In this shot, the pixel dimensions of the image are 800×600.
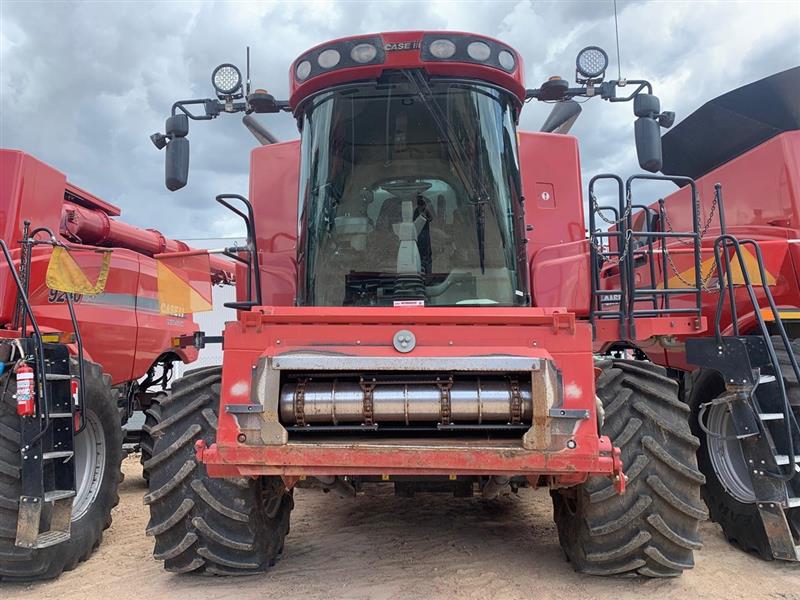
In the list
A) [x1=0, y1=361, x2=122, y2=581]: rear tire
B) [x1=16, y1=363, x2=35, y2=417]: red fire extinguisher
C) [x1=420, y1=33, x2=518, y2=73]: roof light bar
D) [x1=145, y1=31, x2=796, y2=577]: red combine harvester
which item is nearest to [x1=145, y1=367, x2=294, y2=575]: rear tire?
[x1=145, y1=31, x2=796, y2=577]: red combine harvester

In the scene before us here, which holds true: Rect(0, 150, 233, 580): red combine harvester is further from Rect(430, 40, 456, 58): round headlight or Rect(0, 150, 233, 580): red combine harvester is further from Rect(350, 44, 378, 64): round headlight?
Rect(430, 40, 456, 58): round headlight

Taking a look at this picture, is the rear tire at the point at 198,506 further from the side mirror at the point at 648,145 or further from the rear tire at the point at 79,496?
the side mirror at the point at 648,145

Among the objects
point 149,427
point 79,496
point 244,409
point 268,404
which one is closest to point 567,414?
point 268,404

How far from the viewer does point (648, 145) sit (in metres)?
4.09

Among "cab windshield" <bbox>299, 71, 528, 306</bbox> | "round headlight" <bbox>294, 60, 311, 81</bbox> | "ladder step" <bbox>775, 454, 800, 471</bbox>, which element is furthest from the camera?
"round headlight" <bbox>294, 60, 311, 81</bbox>

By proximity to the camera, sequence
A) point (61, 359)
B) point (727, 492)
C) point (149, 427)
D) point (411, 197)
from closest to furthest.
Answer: point (411, 197)
point (61, 359)
point (727, 492)
point (149, 427)

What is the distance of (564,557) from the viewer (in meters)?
4.23

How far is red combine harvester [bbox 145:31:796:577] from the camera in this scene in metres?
3.15

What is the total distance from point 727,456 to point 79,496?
15.1 ft

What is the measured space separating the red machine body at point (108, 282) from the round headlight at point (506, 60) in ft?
9.84

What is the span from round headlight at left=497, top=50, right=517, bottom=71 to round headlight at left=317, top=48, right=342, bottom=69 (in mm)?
933

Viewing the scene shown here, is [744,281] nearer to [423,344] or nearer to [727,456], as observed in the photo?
[727,456]

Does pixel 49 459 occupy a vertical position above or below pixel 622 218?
below

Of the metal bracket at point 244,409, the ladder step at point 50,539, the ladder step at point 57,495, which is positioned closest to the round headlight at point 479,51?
the metal bracket at point 244,409
